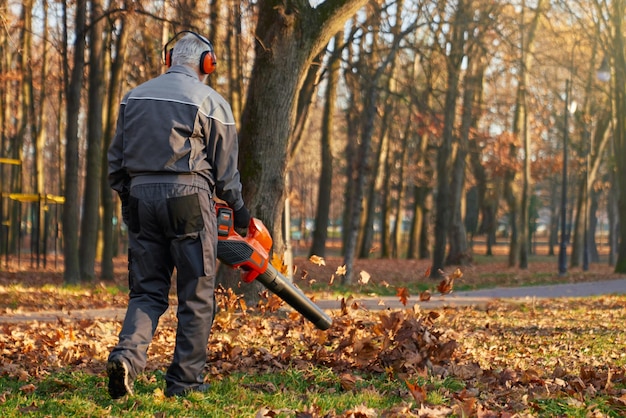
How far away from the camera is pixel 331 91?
26531 millimetres

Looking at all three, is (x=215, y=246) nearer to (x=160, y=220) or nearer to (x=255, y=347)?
(x=160, y=220)

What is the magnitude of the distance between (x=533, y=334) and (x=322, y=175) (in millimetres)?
18313

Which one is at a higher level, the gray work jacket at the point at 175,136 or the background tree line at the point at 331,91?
the background tree line at the point at 331,91

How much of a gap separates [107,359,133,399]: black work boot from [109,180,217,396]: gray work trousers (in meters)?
0.08

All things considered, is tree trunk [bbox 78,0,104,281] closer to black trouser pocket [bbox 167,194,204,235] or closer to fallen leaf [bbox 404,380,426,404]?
black trouser pocket [bbox 167,194,204,235]

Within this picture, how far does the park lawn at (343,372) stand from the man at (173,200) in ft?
1.18

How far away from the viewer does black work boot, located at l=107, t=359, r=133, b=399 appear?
188 inches

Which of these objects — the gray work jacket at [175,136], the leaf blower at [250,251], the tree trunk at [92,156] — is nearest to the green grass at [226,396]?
the leaf blower at [250,251]

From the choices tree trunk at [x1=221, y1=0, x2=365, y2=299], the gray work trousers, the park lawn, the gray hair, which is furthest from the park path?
the gray hair

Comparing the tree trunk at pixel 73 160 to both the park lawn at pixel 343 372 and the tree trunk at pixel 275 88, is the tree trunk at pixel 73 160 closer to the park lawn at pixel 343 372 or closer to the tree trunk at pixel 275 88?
the tree trunk at pixel 275 88

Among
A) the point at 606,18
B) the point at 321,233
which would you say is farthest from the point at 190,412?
Result: the point at 606,18

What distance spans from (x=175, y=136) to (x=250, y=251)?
933mm

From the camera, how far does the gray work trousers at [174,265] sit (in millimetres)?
4973

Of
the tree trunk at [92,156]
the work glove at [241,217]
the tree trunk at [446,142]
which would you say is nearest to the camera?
the work glove at [241,217]
